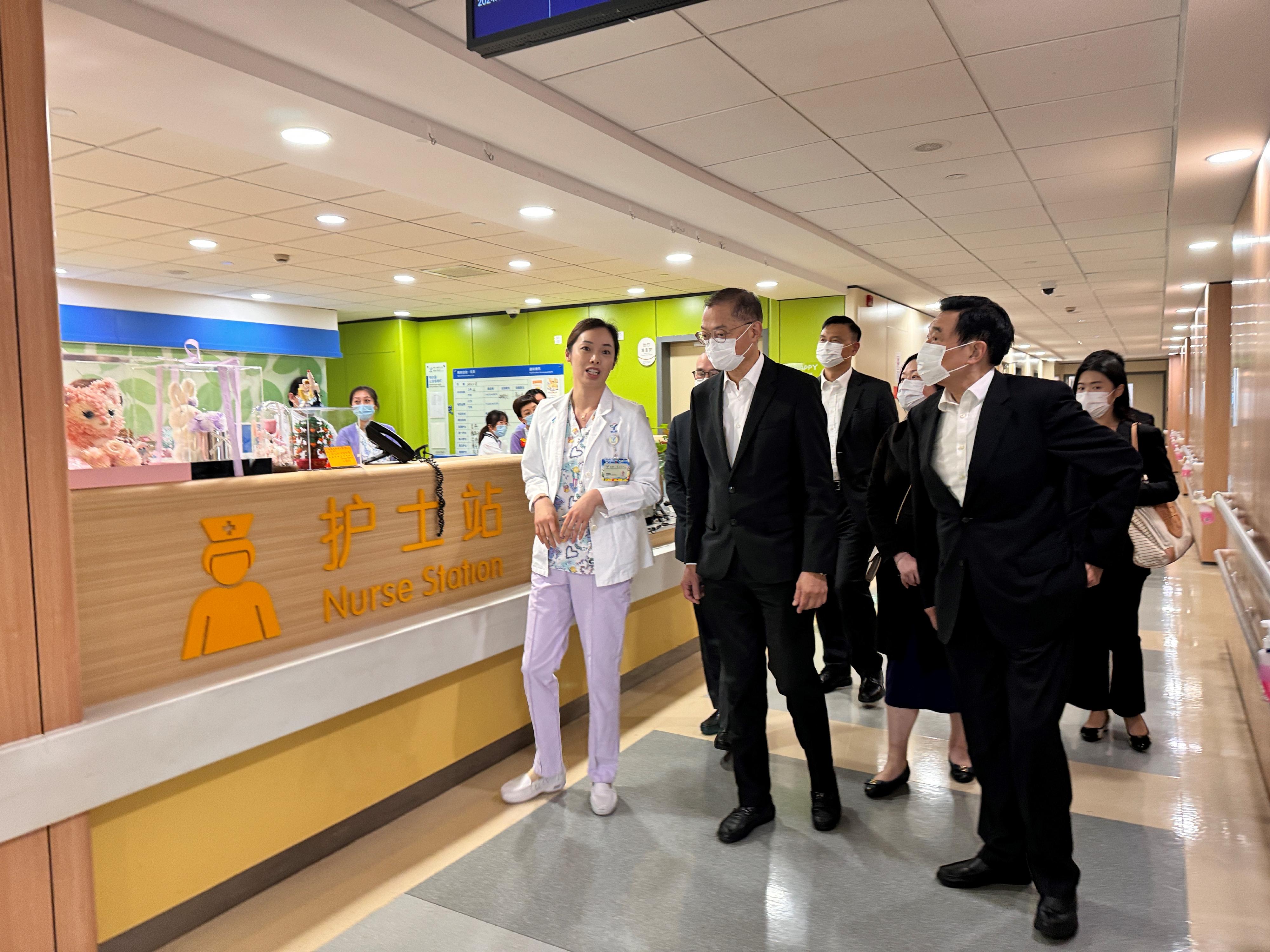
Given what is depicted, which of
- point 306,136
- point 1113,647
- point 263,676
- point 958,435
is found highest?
point 306,136

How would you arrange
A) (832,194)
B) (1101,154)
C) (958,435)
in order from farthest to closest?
(832,194) → (1101,154) → (958,435)

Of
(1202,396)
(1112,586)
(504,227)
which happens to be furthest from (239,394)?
(1202,396)

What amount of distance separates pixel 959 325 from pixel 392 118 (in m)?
2.95

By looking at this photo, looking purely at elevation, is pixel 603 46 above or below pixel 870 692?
above

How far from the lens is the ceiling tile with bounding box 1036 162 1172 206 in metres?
5.28

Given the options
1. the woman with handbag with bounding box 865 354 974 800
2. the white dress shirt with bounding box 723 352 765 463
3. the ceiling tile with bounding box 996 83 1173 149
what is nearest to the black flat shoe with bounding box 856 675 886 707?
the woman with handbag with bounding box 865 354 974 800

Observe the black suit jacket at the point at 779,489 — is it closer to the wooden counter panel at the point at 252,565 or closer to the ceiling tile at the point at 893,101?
the wooden counter panel at the point at 252,565

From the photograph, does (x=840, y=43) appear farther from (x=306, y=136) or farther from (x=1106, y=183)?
(x=1106, y=183)

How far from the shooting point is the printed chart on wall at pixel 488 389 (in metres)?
11.7

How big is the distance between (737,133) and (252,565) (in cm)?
339

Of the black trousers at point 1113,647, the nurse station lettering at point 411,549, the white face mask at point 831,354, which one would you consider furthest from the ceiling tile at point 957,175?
the nurse station lettering at point 411,549

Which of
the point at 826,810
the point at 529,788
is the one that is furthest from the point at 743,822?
the point at 529,788

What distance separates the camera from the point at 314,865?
8.87 ft

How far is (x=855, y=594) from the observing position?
366 cm
